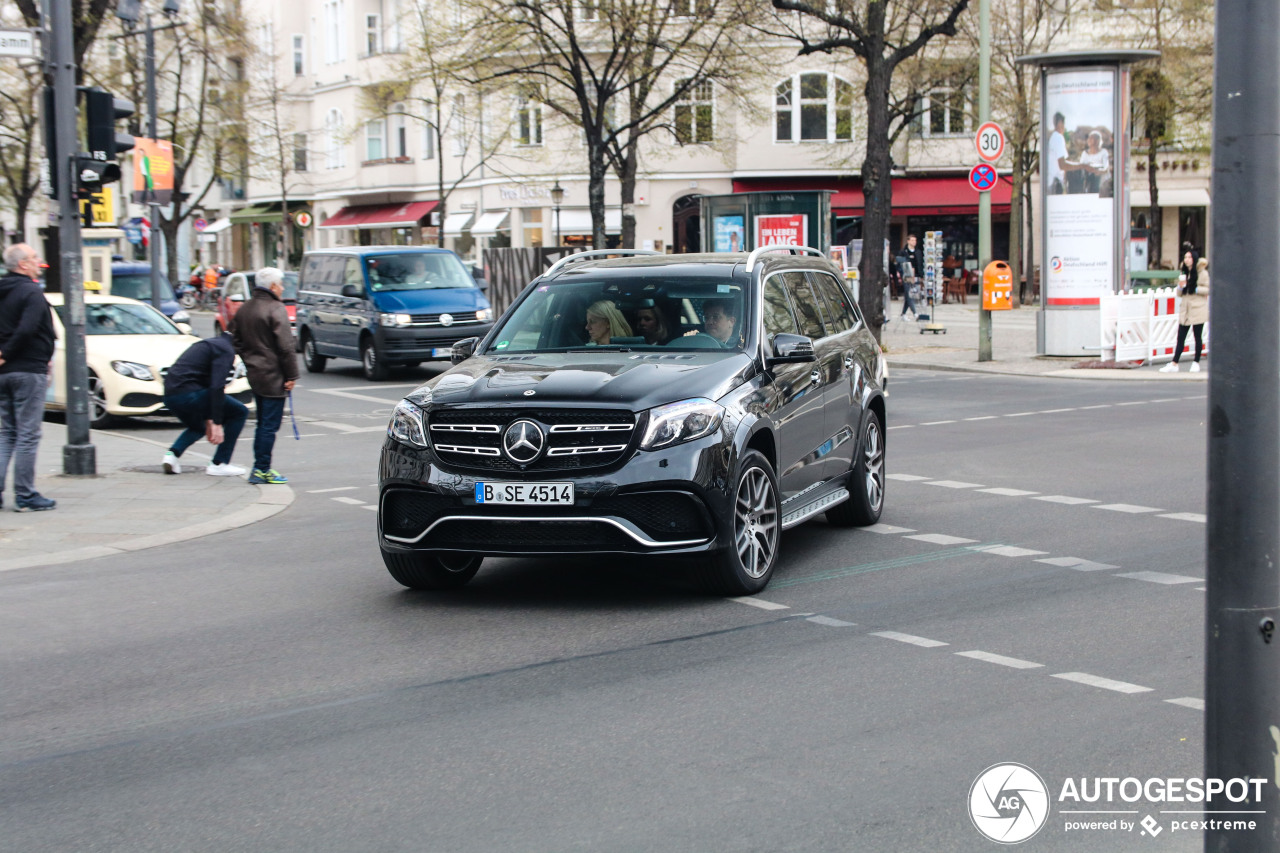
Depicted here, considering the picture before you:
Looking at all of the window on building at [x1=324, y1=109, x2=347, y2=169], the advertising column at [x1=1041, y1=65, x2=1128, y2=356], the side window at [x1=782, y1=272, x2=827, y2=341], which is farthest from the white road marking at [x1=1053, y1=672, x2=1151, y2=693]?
the window on building at [x1=324, y1=109, x2=347, y2=169]

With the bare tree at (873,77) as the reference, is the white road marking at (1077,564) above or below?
below

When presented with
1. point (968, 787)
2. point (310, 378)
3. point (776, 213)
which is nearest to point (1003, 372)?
point (776, 213)

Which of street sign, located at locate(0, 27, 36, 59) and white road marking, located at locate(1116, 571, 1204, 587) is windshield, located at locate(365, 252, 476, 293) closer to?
street sign, located at locate(0, 27, 36, 59)

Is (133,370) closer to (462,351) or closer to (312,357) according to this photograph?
(312,357)

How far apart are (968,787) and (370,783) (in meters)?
1.91

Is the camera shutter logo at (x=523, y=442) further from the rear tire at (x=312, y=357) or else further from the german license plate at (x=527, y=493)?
the rear tire at (x=312, y=357)

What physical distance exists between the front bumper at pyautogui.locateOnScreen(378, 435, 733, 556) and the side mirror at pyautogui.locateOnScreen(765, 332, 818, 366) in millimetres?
991

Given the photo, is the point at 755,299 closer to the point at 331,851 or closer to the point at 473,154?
the point at 331,851

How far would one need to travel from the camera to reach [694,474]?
711 centimetres

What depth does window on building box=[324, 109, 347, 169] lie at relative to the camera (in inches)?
2554

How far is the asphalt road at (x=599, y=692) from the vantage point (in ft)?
14.7

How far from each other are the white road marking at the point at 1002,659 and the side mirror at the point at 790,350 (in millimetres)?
2213

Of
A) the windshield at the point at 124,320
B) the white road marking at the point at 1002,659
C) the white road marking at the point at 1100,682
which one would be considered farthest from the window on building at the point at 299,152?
the white road marking at the point at 1100,682

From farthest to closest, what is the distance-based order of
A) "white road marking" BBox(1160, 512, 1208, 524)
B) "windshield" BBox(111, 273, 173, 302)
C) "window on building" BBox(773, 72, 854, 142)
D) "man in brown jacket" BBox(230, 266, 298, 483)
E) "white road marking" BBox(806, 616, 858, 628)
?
"window on building" BBox(773, 72, 854, 142)
"windshield" BBox(111, 273, 173, 302)
"man in brown jacket" BBox(230, 266, 298, 483)
"white road marking" BBox(1160, 512, 1208, 524)
"white road marking" BBox(806, 616, 858, 628)
